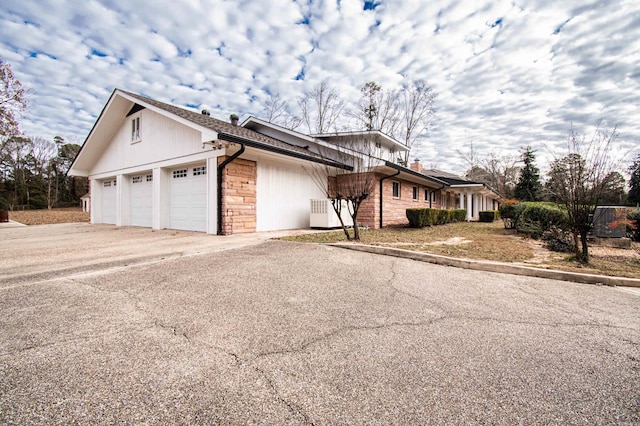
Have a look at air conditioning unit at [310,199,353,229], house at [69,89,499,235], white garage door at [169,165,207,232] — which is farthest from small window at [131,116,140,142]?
air conditioning unit at [310,199,353,229]

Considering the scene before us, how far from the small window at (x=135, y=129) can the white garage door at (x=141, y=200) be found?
170 cm

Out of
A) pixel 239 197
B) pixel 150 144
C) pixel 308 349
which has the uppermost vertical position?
pixel 150 144

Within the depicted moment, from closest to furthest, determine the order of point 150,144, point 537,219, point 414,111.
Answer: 1. point 537,219
2. point 150,144
3. point 414,111

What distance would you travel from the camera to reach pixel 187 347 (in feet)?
7.09

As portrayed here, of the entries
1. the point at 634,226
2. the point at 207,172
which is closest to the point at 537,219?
the point at 634,226

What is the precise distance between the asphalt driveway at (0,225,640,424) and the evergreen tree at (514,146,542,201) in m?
36.7

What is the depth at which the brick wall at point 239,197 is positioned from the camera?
870cm

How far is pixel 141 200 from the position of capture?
12.5 m

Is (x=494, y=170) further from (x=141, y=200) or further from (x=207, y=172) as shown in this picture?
(x=141, y=200)

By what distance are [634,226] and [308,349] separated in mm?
12223

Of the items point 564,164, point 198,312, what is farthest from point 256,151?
point 564,164

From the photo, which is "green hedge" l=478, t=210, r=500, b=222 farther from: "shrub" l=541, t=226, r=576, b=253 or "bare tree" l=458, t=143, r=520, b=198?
"bare tree" l=458, t=143, r=520, b=198

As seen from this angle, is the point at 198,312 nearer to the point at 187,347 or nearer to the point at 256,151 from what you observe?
the point at 187,347

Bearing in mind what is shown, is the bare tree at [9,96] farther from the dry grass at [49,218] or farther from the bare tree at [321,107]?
the bare tree at [321,107]
